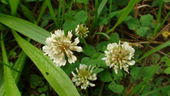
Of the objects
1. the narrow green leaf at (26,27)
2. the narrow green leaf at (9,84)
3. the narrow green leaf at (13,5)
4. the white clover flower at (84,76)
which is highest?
the narrow green leaf at (13,5)

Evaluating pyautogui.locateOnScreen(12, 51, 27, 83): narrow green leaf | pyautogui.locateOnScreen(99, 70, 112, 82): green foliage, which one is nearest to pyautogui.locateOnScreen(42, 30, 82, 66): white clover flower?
pyautogui.locateOnScreen(99, 70, 112, 82): green foliage

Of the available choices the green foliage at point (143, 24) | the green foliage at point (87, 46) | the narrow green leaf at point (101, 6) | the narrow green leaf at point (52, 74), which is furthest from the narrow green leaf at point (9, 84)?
the green foliage at point (143, 24)

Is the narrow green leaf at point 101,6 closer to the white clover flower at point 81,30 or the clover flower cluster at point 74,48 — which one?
the white clover flower at point 81,30

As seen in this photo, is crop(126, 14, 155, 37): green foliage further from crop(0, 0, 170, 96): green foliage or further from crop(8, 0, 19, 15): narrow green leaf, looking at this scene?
Answer: crop(8, 0, 19, 15): narrow green leaf

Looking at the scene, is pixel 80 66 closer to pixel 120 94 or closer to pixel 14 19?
pixel 120 94

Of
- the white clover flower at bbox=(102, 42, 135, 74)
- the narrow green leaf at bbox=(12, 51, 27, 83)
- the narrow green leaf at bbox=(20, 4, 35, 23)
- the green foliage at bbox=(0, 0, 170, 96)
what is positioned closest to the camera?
the white clover flower at bbox=(102, 42, 135, 74)
